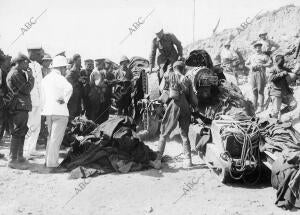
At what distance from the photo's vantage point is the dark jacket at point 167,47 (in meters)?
9.95

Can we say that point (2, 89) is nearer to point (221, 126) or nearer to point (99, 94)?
point (99, 94)

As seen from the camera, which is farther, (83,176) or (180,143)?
(180,143)

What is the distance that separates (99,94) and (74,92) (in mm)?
751

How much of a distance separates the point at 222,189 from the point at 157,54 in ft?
17.2

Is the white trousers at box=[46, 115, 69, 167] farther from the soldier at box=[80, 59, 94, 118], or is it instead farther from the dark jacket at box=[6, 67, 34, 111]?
the soldier at box=[80, 59, 94, 118]

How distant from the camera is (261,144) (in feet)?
21.7

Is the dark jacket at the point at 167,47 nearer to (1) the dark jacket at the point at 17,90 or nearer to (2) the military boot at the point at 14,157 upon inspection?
(1) the dark jacket at the point at 17,90

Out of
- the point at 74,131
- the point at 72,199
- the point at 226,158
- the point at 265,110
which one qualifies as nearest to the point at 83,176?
the point at 72,199

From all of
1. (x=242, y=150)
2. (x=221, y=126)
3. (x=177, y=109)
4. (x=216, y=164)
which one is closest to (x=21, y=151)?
(x=177, y=109)

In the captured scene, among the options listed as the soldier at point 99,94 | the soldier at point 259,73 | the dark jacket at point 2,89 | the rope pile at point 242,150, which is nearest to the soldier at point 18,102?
the dark jacket at point 2,89

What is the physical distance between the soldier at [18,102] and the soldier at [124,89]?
3.07 meters

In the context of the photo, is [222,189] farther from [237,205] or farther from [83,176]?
[83,176]

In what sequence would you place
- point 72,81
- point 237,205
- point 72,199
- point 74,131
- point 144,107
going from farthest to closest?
1. point 144,107
2. point 72,81
3. point 74,131
4. point 72,199
5. point 237,205

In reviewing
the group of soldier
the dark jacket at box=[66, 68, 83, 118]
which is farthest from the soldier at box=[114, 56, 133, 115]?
the dark jacket at box=[66, 68, 83, 118]
